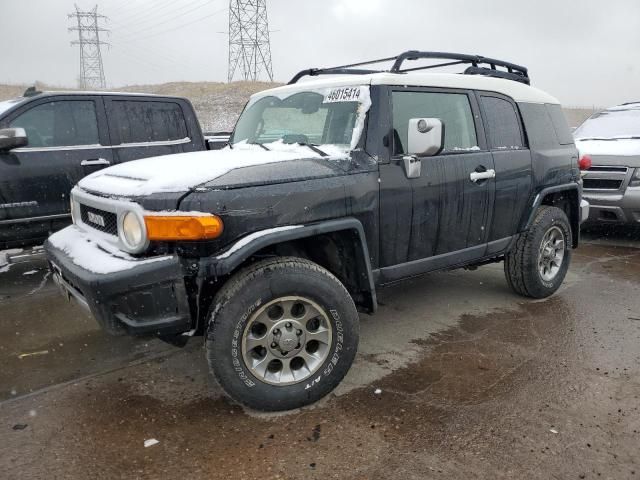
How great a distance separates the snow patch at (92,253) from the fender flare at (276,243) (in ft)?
0.81

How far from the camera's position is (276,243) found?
2.90m

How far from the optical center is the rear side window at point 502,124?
4.07 metres

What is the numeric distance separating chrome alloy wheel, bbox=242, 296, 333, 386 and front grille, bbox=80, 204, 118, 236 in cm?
98

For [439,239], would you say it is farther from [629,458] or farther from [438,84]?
[629,458]

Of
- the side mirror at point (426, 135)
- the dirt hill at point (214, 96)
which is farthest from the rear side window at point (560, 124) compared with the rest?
the dirt hill at point (214, 96)

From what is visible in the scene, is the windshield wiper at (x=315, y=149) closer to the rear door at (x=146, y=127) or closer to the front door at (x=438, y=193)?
the front door at (x=438, y=193)

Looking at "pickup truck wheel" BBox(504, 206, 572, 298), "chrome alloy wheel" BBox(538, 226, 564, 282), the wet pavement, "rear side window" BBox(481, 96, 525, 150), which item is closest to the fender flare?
the wet pavement

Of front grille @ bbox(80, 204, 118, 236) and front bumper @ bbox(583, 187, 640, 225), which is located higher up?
front grille @ bbox(80, 204, 118, 236)

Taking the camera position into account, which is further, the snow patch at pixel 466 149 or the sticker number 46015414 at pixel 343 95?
the snow patch at pixel 466 149

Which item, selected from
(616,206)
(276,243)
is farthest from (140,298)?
(616,206)

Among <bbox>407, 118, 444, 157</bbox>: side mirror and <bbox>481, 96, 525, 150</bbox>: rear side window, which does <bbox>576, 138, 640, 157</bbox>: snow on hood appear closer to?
<bbox>481, 96, 525, 150</bbox>: rear side window

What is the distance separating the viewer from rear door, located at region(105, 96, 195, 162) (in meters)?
5.60

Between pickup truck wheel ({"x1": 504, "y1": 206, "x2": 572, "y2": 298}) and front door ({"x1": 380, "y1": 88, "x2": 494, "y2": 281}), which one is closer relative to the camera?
front door ({"x1": 380, "y1": 88, "x2": 494, "y2": 281})

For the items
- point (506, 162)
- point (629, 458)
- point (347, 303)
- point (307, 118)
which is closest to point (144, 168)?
point (307, 118)
